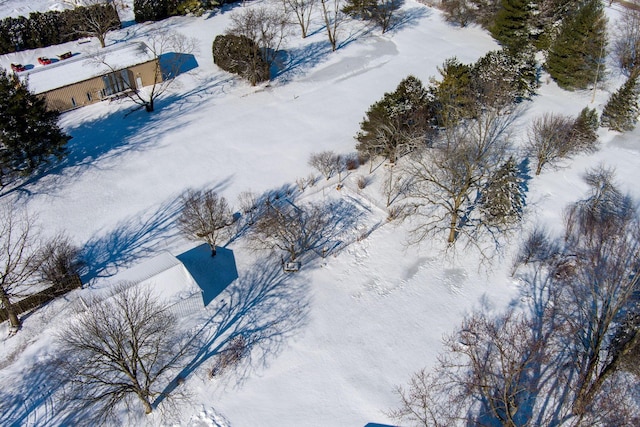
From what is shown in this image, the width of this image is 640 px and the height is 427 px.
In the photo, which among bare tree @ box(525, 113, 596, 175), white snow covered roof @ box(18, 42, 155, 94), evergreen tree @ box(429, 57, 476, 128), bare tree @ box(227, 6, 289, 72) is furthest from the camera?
bare tree @ box(227, 6, 289, 72)

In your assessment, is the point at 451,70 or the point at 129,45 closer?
the point at 451,70

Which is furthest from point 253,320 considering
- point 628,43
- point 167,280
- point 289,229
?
point 628,43

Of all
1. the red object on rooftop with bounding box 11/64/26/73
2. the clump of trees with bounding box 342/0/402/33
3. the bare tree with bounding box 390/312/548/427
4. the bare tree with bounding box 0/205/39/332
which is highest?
the clump of trees with bounding box 342/0/402/33

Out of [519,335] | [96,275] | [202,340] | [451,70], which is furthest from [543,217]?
[96,275]

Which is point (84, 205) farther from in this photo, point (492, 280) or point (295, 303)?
point (492, 280)

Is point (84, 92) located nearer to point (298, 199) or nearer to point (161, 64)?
point (161, 64)

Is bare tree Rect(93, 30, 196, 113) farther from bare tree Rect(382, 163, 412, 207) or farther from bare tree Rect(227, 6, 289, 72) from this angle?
bare tree Rect(382, 163, 412, 207)

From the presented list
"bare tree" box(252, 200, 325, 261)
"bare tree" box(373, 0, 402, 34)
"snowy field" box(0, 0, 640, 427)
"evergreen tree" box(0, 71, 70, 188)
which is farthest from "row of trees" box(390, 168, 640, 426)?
"bare tree" box(373, 0, 402, 34)
